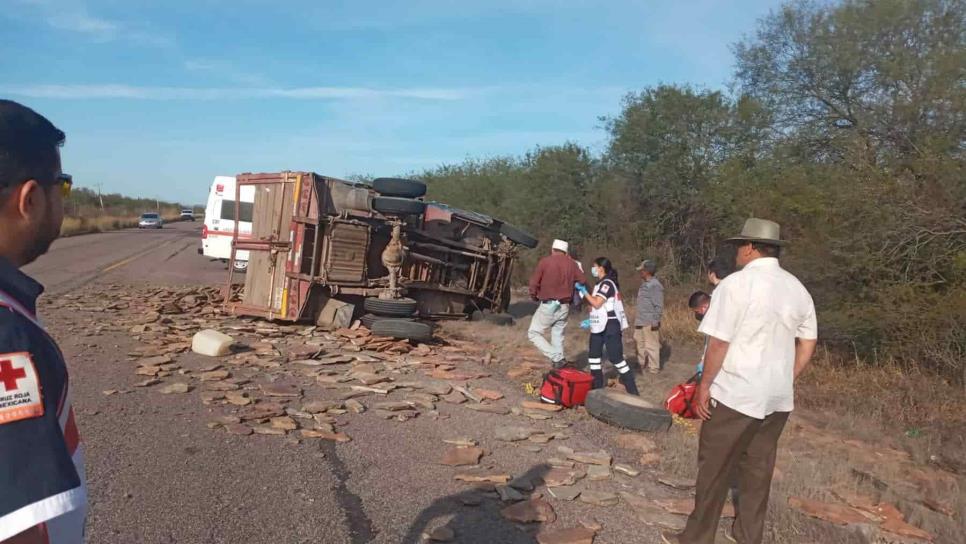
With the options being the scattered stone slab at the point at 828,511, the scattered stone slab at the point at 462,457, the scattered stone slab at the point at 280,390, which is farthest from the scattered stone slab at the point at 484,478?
the scattered stone slab at the point at 280,390

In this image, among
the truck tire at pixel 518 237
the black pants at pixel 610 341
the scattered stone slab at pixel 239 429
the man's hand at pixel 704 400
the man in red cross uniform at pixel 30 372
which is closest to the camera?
the man in red cross uniform at pixel 30 372

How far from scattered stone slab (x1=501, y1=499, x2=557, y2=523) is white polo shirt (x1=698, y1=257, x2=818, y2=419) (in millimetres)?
1440

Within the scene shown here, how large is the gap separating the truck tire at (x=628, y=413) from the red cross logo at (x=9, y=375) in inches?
255

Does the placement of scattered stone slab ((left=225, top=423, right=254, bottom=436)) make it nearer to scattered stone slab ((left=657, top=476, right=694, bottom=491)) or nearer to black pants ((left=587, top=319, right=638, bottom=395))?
scattered stone slab ((left=657, top=476, right=694, bottom=491))

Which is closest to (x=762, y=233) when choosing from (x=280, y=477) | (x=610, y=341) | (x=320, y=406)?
(x=280, y=477)

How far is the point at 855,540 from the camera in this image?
15.3 ft

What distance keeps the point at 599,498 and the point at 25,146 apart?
4630 mm

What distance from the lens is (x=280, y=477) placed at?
205 inches

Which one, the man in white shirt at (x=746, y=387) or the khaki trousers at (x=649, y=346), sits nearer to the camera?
the man in white shirt at (x=746, y=387)

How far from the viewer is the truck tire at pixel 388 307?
36.8ft

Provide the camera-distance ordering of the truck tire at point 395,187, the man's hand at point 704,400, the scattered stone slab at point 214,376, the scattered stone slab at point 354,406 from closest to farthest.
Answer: the man's hand at point 704,400
the scattered stone slab at point 354,406
the scattered stone slab at point 214,376
the truck tire at point 395,187

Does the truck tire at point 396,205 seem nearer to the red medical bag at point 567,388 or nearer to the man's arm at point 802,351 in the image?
the red medical bag at point 567,388

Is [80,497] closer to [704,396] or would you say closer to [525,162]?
[704,396]

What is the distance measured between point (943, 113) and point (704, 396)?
35.4ft
